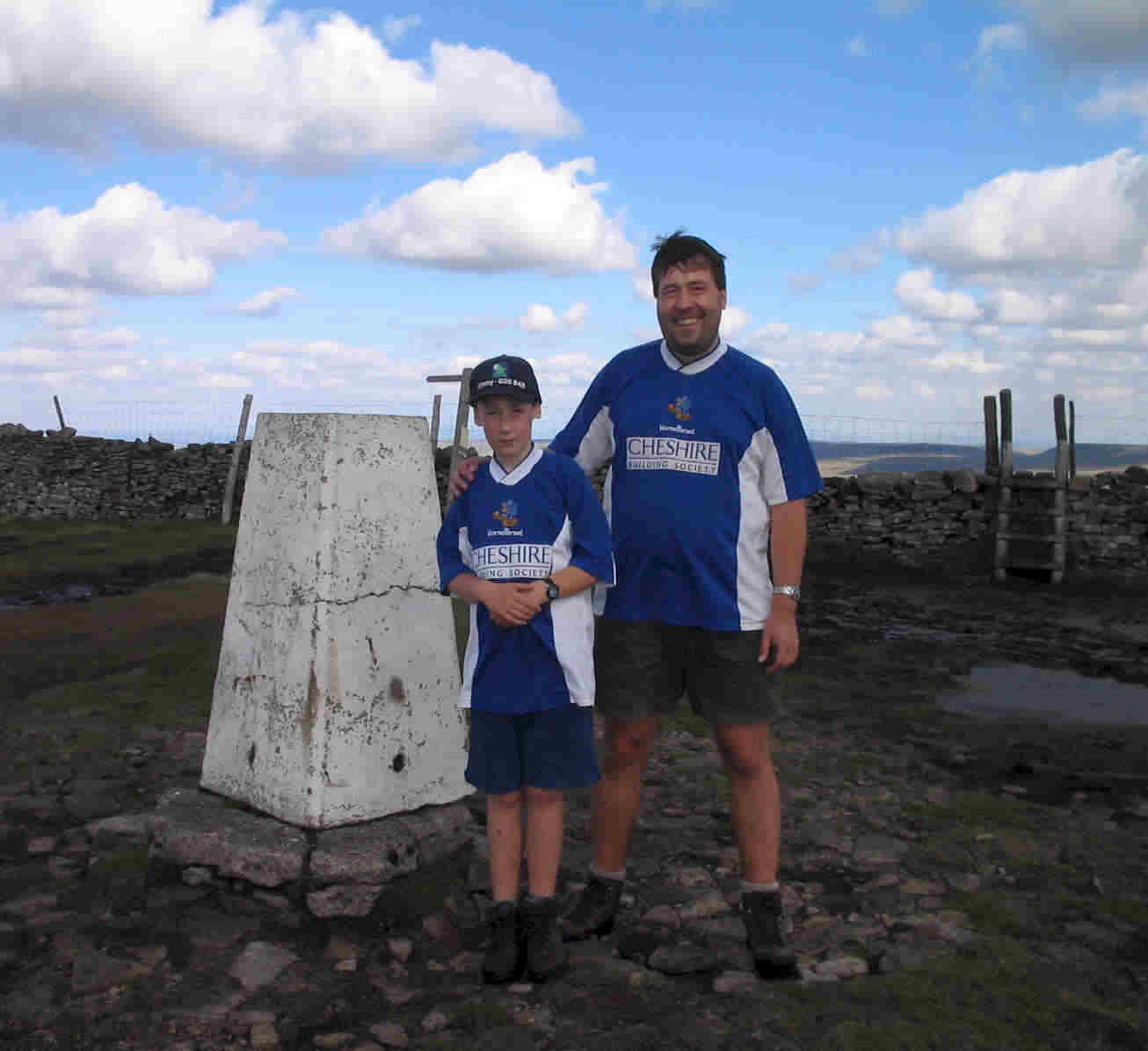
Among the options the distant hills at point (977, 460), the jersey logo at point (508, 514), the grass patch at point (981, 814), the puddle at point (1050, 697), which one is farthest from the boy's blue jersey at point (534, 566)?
the distant hills at point (977, 460)

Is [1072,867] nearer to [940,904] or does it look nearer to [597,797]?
[940,904]

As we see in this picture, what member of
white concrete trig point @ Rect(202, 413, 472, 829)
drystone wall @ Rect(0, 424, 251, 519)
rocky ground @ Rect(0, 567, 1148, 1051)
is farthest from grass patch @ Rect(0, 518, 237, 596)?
white concrete trig point @ Rect(202, 413, 472, 829)

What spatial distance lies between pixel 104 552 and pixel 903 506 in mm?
11127

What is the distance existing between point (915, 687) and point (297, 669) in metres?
5.20

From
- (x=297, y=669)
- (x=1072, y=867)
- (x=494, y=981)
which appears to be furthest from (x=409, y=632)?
(x=1072, y=867)

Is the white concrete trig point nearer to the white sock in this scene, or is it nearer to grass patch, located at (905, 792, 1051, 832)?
the white sock

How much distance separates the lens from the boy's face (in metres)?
2.98

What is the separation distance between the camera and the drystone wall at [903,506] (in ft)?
44.1

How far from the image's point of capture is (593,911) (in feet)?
10.7

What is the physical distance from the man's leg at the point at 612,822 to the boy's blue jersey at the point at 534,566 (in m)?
0.31

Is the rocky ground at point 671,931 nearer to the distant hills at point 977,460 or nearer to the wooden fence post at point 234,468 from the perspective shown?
the wooden fence post at point 234,468

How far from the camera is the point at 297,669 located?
3.45 meters

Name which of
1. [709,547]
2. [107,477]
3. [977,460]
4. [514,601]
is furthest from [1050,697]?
[977,460]

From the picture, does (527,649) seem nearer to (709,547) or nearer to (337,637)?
(709,547)
